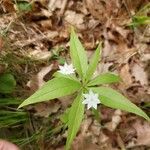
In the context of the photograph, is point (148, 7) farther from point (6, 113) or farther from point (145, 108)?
point (6, 113)

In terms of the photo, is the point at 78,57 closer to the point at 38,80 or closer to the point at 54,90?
the point at 54,90

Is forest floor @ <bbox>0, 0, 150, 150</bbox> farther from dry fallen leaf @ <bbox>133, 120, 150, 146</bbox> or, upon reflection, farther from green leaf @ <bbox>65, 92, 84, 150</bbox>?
green leaf @ <bbox>65, 92, 84, 150</bbox>

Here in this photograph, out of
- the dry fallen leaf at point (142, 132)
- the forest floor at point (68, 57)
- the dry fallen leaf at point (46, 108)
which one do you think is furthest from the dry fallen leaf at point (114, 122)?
the dry fallen leaf at point (46, 108)

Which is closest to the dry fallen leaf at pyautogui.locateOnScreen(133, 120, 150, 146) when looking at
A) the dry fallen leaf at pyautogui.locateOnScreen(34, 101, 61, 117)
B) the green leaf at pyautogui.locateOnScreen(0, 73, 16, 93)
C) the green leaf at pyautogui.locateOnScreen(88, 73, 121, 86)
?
the dry fallen leaf at pyautogui.locateOnScreen(34, 101, 61, 117)

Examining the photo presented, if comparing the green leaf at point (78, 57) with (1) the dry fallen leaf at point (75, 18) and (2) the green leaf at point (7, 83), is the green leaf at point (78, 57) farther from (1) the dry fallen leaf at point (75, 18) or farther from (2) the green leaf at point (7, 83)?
(1) the dry fallen leaf at point (75, 18)

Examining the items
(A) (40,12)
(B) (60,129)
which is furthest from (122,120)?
(A) (40,12)

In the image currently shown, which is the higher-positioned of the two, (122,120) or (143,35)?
(143,35)

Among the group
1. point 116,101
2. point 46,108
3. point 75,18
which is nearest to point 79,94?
point 116,101
